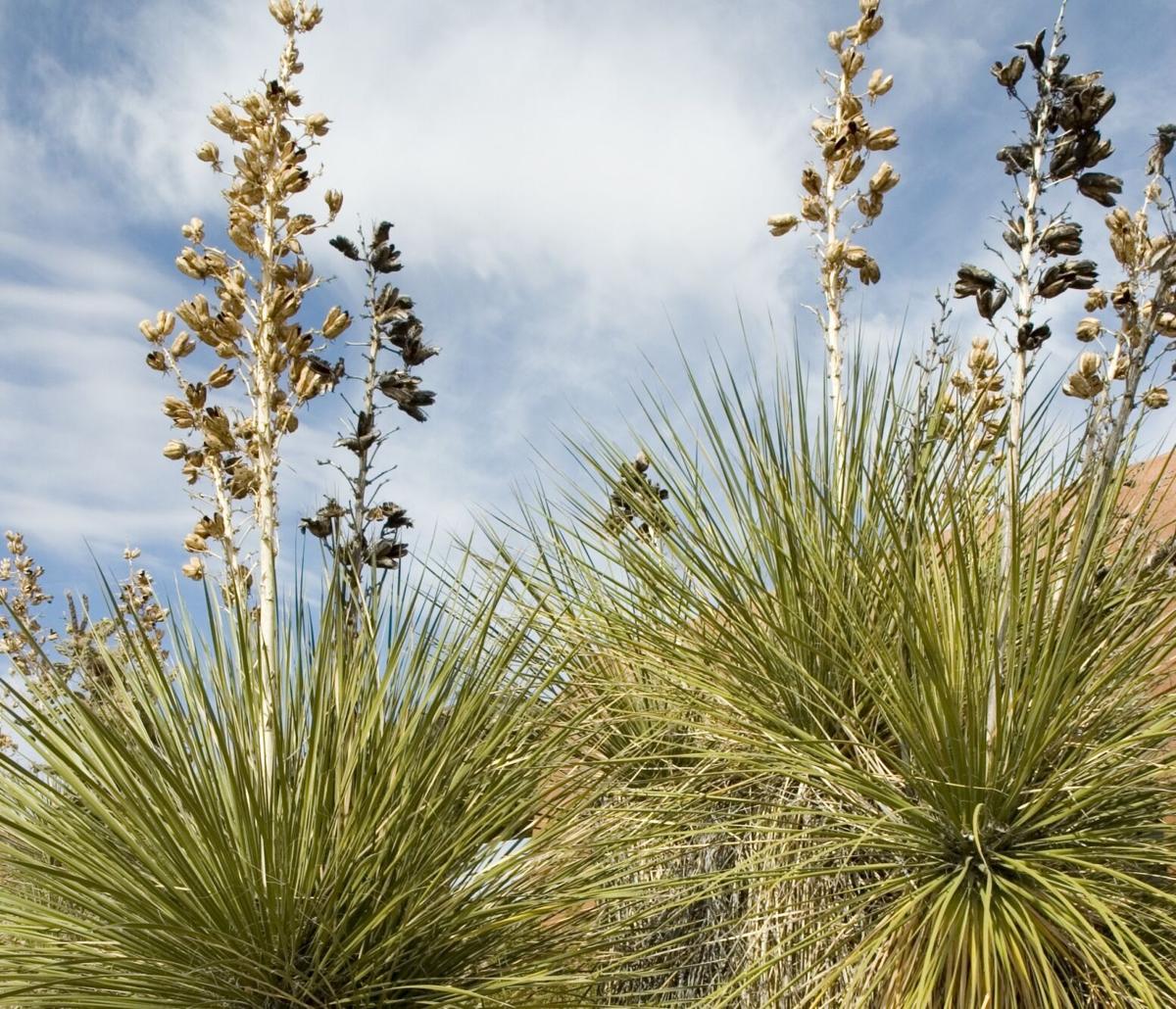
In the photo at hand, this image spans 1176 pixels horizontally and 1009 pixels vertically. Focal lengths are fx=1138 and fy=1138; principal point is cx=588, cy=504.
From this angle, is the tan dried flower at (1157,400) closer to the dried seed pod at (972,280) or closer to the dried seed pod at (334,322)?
the dried seed pod at (972,280)

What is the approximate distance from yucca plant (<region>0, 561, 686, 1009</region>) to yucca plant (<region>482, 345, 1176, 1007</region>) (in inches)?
11.6

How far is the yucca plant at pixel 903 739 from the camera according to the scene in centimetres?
173

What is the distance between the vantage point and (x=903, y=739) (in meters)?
1.89

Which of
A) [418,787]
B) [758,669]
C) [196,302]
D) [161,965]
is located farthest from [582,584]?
[161,965]

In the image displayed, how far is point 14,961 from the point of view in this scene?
1.90 m

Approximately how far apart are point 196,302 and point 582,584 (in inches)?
41.8

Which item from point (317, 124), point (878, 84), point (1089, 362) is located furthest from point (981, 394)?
point (317, 124)

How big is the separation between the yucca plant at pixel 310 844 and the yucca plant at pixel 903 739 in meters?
0.29

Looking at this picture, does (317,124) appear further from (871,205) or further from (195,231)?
(871,205)

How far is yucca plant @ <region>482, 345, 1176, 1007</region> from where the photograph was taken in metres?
1.73

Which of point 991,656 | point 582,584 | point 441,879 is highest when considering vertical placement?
point 582,584

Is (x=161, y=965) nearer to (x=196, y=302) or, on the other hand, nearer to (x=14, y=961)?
(x=14, y=961)

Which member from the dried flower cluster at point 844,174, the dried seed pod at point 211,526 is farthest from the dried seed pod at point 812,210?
the dried seed pod at point 211,526

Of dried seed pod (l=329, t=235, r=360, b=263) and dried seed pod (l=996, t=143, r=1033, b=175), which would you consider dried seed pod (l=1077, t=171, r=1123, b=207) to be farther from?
dried seed pod (l=329, t=235, r=360, b=263)
